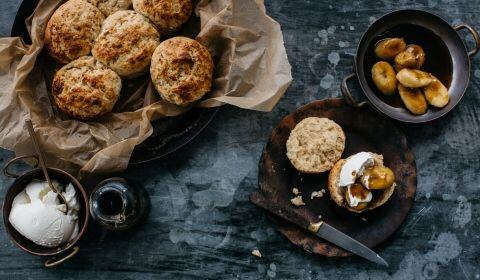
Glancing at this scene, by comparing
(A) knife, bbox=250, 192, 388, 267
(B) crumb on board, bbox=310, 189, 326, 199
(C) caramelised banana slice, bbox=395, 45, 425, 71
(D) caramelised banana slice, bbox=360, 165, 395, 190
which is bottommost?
(A) knife, bbox=250, 192, 388, 267

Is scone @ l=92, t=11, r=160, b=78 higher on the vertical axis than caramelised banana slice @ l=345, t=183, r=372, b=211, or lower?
higher

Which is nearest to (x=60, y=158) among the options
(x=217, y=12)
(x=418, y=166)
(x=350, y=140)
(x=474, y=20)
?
(x=217, y=12)

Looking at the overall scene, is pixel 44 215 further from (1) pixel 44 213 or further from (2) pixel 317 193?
(2) pixel 317 193

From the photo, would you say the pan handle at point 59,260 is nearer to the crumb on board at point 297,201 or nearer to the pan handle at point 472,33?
the crumb on board at point 297,201

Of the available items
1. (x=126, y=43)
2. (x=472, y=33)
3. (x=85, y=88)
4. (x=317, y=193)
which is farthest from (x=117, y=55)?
(x=472, y=33)

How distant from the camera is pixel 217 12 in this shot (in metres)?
2.03

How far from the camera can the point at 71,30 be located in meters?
1.99

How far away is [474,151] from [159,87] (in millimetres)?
1223

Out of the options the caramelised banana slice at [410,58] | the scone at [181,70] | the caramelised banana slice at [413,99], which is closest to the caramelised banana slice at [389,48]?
the caramelised banana slice at [410,58]

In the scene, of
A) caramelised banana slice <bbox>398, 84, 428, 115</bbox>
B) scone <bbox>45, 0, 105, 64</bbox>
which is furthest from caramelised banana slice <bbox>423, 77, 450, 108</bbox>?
scone <bbox>45, 0, 105, 64</bbox>

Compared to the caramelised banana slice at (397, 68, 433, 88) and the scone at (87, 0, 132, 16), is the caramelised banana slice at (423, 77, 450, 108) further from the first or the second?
the scone at (87, 0, 132, 16)

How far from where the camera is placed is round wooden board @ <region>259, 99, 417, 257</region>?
6.91 feet

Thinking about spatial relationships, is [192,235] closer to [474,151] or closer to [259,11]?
[259,11]

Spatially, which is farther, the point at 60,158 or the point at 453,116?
the point at 453,116
